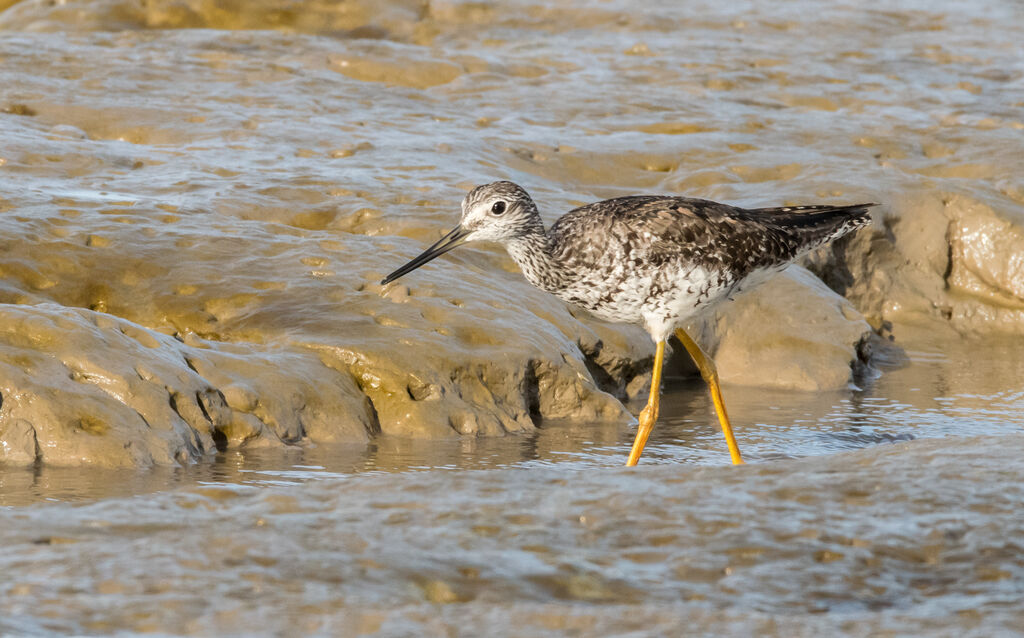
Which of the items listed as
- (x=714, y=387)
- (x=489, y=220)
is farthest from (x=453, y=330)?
(x=714, y=387)

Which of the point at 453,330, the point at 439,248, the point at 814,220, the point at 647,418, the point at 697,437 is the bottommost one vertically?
the point at 697,437

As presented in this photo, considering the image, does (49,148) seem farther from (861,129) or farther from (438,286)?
(861,129)

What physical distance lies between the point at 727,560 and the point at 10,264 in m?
5.36

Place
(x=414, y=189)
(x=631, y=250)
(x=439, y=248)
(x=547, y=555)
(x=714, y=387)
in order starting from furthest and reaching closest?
(x=414, y=189)
(x=714, y=387)
(x=439, y=248)
(x=631, y=250)
(x=547, y=555)

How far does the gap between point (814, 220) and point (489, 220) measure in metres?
2.11

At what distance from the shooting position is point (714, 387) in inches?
315

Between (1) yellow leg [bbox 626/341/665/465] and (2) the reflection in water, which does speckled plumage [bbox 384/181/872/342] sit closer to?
(1) yellow leg [bbox 626/341/665/465]

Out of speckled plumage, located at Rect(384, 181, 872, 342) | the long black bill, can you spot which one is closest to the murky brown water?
the long black bill

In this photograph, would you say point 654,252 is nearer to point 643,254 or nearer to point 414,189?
point 643,254

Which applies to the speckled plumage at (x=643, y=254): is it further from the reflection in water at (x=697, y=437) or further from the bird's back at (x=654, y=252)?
the reflection in water at (x=697, y=437)

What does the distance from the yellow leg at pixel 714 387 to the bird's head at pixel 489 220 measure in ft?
4.09

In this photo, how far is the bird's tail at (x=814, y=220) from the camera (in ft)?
26.6

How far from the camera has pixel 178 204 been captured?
365 inches

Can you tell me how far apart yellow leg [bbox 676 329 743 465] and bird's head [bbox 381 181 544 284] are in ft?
4.09
